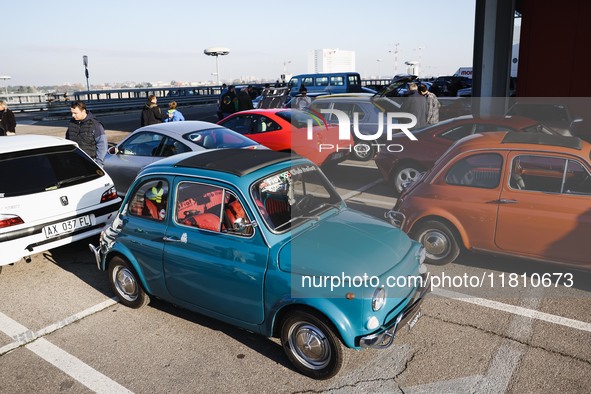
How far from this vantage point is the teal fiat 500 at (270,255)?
3541 mm

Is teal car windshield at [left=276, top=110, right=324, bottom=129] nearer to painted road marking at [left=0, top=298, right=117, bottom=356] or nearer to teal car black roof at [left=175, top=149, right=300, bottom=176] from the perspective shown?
teal car black roof at [left=175, top=149, right=300, bottom=176]

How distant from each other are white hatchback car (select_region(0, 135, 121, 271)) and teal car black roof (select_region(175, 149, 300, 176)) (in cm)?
226

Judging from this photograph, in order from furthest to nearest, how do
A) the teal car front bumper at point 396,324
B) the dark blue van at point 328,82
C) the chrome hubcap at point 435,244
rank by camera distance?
1. the dark blue van at point 328,82
2. the chrome hubcap at point 435,244
3. the teal car front bumper at point 396,324

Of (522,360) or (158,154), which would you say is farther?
(158,154)

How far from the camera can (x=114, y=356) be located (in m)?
4.16

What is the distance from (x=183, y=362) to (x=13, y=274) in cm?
344

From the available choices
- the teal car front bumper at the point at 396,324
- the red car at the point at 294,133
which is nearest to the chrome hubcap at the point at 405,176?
the red car at the point at 294,133

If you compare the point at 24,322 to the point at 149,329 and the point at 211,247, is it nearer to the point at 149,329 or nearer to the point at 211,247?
the point at 149,329

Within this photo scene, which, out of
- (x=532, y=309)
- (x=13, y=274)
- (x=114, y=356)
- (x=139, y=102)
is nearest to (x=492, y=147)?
(x=532, y=309)

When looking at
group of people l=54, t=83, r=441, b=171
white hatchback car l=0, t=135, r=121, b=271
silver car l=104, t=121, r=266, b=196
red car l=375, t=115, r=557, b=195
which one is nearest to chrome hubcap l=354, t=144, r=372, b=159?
group of people l=54, t=83, r=441, b=171

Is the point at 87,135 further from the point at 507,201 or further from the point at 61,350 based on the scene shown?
the point at 507,201

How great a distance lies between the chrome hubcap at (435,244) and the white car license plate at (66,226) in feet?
14.4

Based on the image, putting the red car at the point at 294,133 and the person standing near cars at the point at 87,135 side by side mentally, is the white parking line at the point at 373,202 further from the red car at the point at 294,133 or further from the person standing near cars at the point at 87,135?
the person standing near cars at the point at 87,135

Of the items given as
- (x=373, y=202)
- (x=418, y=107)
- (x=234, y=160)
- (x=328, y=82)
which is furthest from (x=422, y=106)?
(x=328, y=82)
